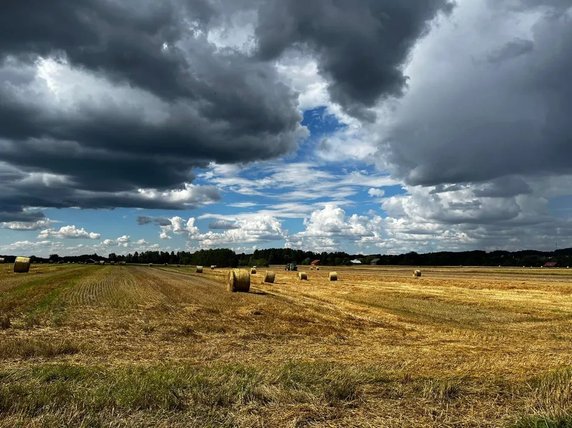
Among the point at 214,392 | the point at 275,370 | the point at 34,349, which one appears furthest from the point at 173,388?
the point at 34,349

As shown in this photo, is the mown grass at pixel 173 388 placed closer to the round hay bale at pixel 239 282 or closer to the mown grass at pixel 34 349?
the mown grass at pixel 34 349

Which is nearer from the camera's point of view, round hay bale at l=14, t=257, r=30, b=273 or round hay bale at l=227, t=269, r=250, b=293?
round hay bale at l=227, t=269, r=250, b=293

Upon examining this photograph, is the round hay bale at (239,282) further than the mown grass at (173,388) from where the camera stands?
Yes

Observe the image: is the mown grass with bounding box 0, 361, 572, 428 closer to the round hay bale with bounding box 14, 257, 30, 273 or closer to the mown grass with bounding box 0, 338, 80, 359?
the mown grass with bounding box 0, 338, 80, 359

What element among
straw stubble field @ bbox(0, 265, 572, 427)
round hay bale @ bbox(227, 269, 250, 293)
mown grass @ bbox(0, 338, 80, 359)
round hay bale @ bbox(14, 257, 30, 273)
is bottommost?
straw stubble field @ bbox(0, 265, 572, 427)

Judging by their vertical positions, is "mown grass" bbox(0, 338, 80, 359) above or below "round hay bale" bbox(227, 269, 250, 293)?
below

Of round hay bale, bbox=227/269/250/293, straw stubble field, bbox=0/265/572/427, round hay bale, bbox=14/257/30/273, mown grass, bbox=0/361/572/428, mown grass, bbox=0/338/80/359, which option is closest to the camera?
mown grass, bbox=0/361/572/428

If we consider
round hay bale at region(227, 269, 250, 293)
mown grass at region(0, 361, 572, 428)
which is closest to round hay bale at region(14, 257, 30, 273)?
round hay bale at region(227, 269, 250, 293)

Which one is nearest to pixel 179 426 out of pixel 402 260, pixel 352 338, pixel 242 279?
pixel 352 338

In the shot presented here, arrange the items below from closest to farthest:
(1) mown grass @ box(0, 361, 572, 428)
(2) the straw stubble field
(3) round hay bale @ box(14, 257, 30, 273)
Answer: (1) mown grass @ box(0, 361, 572, 428) < (2) the straw stubble field < (3) round hay bale @ box(14, 257, 30, 273)

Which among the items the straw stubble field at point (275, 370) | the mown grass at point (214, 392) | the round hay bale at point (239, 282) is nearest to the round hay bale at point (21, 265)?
the round hay bale at point (239, 282)

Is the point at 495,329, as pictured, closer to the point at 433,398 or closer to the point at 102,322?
the point at 433,398

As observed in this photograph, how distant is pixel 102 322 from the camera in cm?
1619

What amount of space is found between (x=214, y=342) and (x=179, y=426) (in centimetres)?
694
